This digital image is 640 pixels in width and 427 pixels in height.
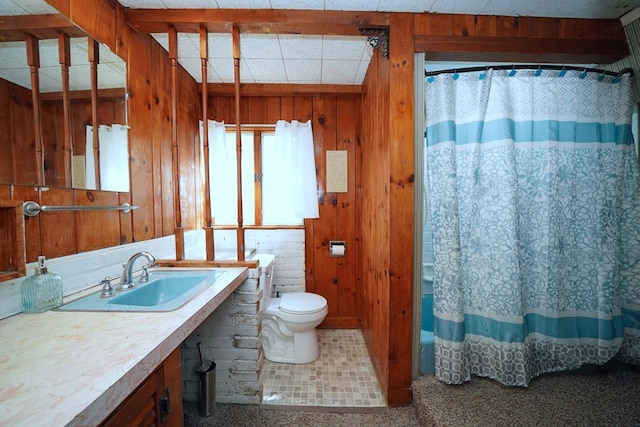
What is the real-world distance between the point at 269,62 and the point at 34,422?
2130mm

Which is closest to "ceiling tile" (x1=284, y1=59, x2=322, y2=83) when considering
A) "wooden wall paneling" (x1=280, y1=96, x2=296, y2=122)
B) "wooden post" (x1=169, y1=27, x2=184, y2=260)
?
"wooden wall paneling" (x1=280, y1=96, x2=296, y2=122)

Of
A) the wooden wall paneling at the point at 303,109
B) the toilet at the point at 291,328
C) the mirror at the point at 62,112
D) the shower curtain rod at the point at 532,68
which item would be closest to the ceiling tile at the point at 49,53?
the mirror at the point at 62,112

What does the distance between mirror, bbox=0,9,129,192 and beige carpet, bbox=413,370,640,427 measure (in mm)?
2062

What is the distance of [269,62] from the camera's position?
188 centimetres

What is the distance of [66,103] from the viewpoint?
1063mm

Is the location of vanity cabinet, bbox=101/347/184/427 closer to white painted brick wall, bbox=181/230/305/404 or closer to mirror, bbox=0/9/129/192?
white painted brick wall, bbox=181/230/305/404

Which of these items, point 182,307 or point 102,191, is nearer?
point 182,307

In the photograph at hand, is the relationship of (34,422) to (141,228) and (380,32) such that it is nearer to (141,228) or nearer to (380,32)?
(141,228)

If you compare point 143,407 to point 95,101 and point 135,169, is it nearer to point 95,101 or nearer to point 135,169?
point 135,169

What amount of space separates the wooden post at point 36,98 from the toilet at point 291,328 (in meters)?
1.23

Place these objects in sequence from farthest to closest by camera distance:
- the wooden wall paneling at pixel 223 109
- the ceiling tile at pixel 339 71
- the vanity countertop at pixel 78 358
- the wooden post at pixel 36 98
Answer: the wooden wall paneling at pixel 223 109
the ceiling tile at pixel 339 71
the wooden post at pixel 36 98
the vanity countertop at pixel 78 358

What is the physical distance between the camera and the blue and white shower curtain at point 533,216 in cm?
136

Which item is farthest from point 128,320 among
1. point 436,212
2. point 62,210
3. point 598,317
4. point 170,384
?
point 598,317

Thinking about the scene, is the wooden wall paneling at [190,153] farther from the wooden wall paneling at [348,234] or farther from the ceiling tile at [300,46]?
the wooden wall paneling at [348,234]
